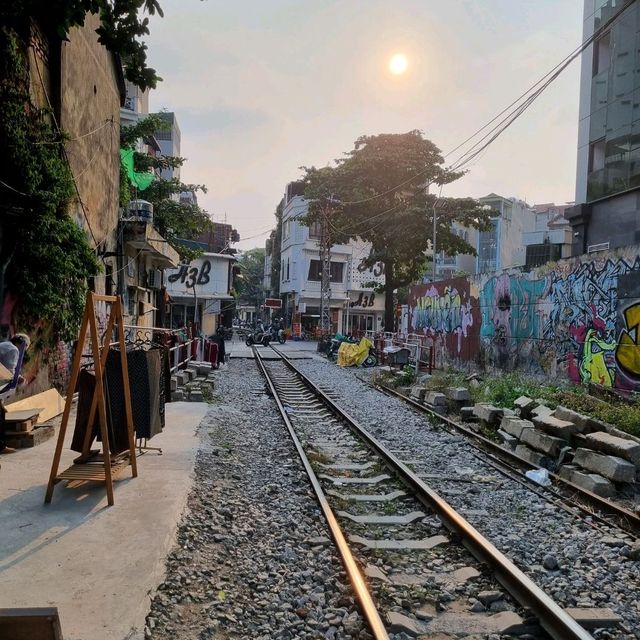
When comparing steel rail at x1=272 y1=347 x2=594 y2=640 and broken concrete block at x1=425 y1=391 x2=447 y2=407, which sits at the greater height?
broken concrete block at x1=425 y1=391 x2=447 y2=407

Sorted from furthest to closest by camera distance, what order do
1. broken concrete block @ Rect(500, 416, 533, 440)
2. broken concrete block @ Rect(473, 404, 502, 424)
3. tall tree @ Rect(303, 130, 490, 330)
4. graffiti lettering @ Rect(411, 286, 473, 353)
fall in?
1. tall tree @ Rect(303, 130, 490, 330)
2. graffiti lettering @ Rect(411, 286, 473, 353)
3. broken concrete block @ Rect(473, 404, 502, 424)
4. broken concrete block @ Rect(500, 416, 533, 440)

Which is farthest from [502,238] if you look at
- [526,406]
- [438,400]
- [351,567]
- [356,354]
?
[351,567]

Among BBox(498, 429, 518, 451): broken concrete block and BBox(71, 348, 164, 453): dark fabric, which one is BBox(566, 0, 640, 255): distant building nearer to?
BBox(498, 429, 518, 451): broken concrete block

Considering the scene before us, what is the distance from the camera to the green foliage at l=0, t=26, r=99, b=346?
26.3 ft

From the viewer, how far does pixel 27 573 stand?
3861 millimetres

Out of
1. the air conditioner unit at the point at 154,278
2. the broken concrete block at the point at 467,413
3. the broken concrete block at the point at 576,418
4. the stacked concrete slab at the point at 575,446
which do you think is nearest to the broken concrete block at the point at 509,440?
the stacked concrete slab at the point at 575,446


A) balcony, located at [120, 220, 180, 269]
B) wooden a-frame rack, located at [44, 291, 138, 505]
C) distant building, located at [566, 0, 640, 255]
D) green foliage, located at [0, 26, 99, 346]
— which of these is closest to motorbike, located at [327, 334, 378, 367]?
distant building, located at [566, 0, 640, 255]

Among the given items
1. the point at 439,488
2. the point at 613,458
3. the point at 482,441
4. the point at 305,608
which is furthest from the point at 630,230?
the point at 305,608

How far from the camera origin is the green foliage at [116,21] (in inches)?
226

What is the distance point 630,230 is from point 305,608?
61.3 feet

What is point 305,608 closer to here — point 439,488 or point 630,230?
point 439,488

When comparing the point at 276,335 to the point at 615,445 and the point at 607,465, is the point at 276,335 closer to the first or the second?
the point at 615,445

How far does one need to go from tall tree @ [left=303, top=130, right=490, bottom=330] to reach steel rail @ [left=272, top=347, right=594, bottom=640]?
76.7 feet

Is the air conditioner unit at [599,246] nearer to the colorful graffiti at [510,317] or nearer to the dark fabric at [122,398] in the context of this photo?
the colorful graffiti at [510,317]
